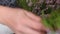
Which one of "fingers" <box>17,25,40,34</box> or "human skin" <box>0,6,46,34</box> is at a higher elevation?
"human skin" <box>0,6,46,34</box>

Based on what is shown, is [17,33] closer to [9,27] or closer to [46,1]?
[9,27]

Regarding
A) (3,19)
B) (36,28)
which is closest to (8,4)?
(3,19)

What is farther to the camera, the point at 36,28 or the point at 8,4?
the point at 8,4

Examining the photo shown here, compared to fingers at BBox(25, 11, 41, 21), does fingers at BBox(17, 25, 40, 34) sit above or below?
below

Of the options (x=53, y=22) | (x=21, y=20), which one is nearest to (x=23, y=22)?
(x=21, y=20)

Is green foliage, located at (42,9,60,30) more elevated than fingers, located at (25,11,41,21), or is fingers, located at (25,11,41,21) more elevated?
fingers, located at (25,11,41,21)

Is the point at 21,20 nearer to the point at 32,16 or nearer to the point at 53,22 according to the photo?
the point at 32,16
